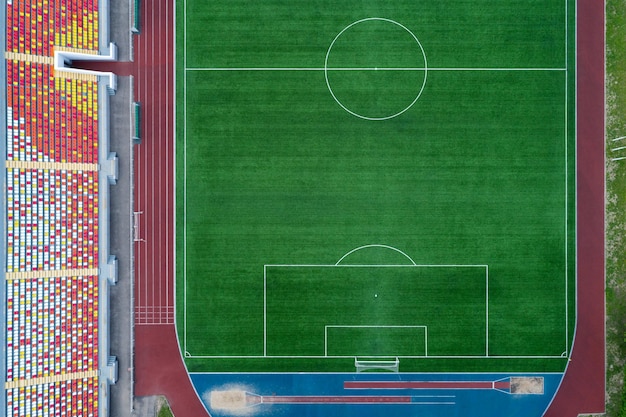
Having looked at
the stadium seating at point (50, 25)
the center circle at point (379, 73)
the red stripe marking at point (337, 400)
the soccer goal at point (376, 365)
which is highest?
the stadium seating at point (50, 25)

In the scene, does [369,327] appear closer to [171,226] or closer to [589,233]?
[171,226]

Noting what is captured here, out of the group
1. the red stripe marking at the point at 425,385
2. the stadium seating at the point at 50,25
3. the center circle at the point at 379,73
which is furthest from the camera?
the red stripe marking at the point at 425,385

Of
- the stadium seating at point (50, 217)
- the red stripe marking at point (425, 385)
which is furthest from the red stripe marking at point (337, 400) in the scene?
the stadium seating at point (50, 217)

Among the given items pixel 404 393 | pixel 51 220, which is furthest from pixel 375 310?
pixel 51 220

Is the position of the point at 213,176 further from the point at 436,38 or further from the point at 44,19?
the point at 436,38

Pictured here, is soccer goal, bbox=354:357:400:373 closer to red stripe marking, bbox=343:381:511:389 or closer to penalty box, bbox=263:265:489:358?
penalty box, bbox=263:265:489:358

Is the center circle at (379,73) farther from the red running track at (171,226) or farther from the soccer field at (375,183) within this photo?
the red running track at (171,226)

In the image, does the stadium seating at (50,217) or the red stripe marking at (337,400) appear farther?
the red stripe marking at (337,400)
